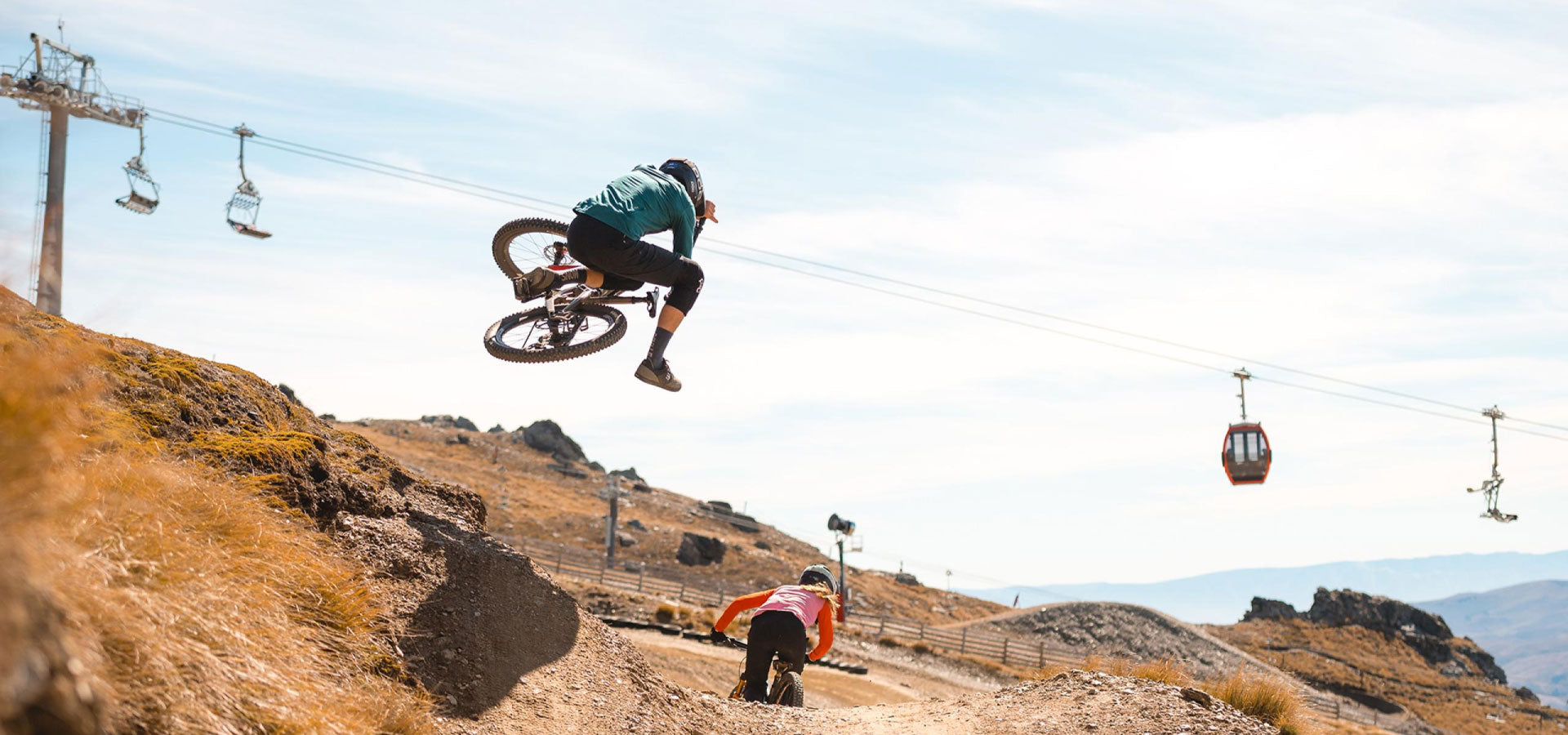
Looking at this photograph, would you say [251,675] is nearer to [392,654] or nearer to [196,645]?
[196,645]

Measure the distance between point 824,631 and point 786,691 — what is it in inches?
30.4

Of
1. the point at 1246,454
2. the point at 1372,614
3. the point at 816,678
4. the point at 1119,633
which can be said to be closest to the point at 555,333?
the point at 816,678

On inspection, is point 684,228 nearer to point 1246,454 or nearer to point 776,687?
point 776,687

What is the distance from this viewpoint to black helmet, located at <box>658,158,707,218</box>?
10406mm

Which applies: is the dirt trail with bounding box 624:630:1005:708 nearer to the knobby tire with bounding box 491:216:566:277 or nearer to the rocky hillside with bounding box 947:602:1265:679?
the knobby tire with bounding box 491:216:566:277

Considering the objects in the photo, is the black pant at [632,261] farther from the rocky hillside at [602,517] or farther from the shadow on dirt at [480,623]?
the rocky hillside at [602,517]

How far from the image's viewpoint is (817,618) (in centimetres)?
1205

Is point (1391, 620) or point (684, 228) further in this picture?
point (1391, 620)

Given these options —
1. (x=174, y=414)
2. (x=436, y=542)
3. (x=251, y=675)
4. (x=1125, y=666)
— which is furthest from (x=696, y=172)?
(x=1125, y=666)

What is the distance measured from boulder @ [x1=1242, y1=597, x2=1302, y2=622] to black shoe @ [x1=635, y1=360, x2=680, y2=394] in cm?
8830

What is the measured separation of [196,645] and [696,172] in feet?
22.0

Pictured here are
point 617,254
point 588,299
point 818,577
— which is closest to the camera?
point 617,254

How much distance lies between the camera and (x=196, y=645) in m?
5.18

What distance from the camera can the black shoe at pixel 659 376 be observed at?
1066cm
